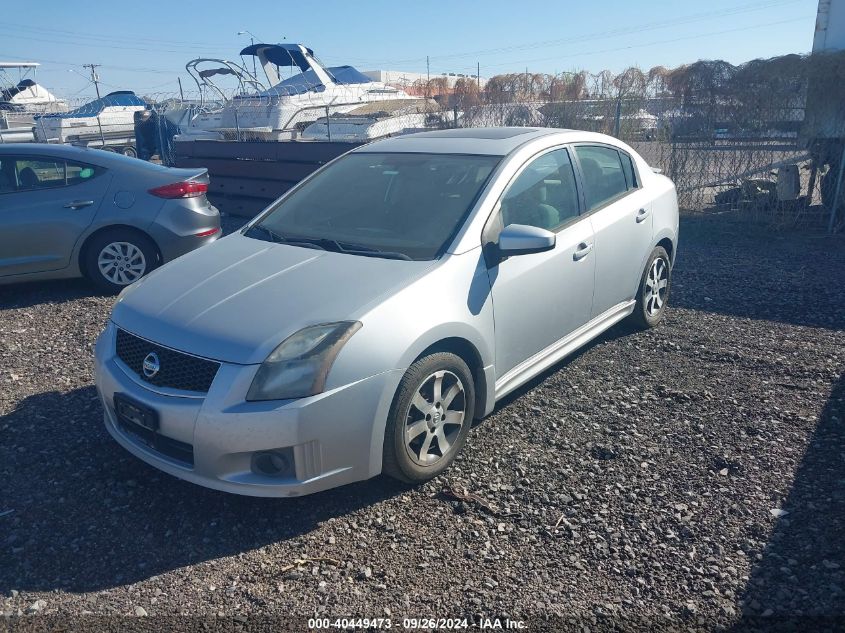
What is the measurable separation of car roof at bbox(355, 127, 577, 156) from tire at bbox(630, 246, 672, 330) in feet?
4.44

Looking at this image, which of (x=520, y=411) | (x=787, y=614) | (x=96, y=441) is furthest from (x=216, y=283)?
(x=787, y=614)

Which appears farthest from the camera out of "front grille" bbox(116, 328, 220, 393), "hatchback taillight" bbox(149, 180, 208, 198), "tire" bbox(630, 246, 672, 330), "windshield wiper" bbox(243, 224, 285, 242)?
"hatchback taillight" bbox(149, 180, 208, 198)

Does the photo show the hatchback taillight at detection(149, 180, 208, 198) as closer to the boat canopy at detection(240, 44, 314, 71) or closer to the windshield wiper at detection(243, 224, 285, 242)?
the windshield wiper at detection(243, 224, 285, 242)

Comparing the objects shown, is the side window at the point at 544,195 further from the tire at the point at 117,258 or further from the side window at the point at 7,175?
the side window at the point at 7,175

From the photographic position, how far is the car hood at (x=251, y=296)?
3.17m

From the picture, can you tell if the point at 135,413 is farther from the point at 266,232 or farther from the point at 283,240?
the point at 266,232

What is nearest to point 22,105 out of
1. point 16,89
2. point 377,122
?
point 16,89

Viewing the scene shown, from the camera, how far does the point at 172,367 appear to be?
3.23 metres

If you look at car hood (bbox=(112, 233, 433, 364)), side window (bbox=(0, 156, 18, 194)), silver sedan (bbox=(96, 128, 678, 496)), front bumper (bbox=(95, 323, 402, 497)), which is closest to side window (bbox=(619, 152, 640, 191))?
silver sedan (bbox=(96, 128, 678, 496))

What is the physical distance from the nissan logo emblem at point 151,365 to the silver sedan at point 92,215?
13.2 feet

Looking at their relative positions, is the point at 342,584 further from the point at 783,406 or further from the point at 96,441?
the point at 783,406

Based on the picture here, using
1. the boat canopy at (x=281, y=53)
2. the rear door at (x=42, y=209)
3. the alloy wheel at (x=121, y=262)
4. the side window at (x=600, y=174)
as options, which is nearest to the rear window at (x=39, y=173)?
the rear door at (x=42, y=209)

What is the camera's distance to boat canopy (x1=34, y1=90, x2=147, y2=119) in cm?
2842

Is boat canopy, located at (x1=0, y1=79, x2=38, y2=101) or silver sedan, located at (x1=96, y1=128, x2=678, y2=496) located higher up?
boat canopy, located at (x1=0, y1=79, x2=38, y2=101)
